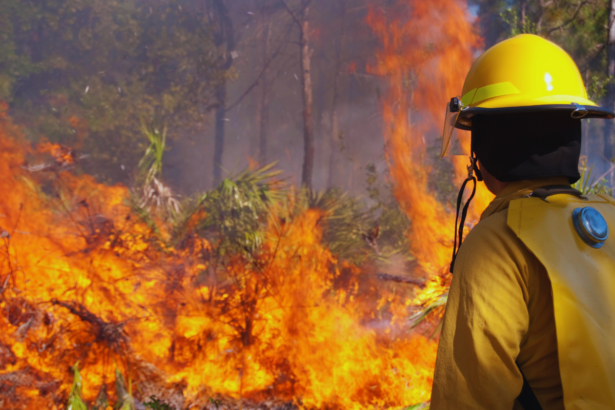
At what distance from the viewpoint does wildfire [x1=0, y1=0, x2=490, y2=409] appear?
176 inches

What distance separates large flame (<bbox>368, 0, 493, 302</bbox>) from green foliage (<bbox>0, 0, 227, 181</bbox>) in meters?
2.72

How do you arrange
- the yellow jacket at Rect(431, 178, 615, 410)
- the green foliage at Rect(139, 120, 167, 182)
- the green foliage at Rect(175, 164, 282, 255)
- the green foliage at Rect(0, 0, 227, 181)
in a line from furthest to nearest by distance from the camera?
the green foliage at Rect(0, 0, 227, 181), the green foliage at Rect(139, 120, 167, 182), the green foliage at Rect(175, 164, 282, 255), the yellow jacket at Rect(431, 178, 615, 410)

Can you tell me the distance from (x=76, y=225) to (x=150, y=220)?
3.12 ft

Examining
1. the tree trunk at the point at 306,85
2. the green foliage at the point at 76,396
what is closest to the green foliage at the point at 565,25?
the tree trunk at the point at 306,85

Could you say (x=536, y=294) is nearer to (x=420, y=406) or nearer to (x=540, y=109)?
(x=540, y=109)

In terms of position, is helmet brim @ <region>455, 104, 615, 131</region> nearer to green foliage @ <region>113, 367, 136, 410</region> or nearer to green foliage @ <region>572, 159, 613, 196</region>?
green foliage @ <region>572, 159, 613, 196</region>

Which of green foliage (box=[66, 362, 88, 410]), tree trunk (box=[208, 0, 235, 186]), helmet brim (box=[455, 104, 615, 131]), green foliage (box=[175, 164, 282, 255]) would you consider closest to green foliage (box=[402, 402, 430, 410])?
green foliage (box=[175, 164, 282, 255])

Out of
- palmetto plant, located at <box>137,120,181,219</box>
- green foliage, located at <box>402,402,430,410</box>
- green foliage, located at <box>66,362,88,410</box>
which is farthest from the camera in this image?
palmetto plant, located at <box>137,120,181,219</box>

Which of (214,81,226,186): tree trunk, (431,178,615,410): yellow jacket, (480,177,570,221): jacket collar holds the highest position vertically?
(214,81,226,186): tree trunk

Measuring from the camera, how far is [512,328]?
104 centimetres

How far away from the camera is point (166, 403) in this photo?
432 centimetres

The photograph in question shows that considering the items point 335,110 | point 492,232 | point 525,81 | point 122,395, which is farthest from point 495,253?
point 335,110

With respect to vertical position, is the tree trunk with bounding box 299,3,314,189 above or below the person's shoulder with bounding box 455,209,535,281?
above

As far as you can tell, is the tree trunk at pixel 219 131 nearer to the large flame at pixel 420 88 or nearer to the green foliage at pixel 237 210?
the green foliage at pixel 237 210
